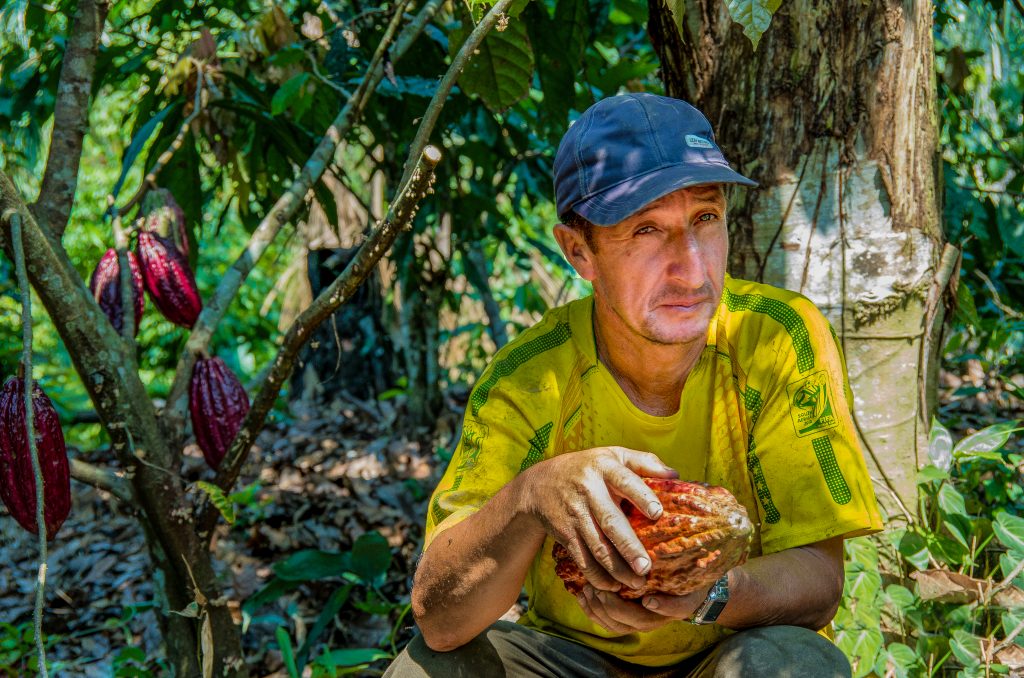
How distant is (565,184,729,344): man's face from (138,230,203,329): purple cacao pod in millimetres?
1129

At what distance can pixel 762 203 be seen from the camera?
7.36 feet

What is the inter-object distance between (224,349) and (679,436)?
430 cm

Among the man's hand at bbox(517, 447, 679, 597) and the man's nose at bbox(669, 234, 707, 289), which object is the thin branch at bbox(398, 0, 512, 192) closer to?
the man's nose at bbox(669, 234, 707, 289)

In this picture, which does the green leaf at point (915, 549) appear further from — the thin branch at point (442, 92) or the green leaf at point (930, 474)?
the thin branch at point (442, 92)

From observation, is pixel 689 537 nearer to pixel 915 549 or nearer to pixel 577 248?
pixel 577 248

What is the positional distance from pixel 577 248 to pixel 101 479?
1206 millimetres

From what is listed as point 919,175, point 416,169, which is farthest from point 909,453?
point 416,169

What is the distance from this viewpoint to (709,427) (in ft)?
5.74

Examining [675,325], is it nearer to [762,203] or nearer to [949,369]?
[762,203]

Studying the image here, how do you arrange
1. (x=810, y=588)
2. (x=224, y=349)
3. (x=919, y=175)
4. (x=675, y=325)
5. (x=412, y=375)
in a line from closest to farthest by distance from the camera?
(x=810, y=588), (x=675, y=325), (x=919, y=175), (x=412, y=375), (x=224, y=349)

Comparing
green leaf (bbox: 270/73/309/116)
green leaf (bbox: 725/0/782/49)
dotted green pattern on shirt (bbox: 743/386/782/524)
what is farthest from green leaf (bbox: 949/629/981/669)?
A: green leaf (bbox: 270/73/309/116)

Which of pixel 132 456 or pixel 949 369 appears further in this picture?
pixel 949 369

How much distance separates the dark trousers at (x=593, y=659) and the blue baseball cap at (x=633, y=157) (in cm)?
74

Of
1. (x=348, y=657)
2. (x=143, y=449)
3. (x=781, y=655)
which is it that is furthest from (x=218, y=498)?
(x=781, y=655)
